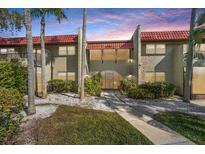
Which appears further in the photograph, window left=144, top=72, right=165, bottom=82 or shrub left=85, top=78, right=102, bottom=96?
window left=144, top=72, right=165, bottom=82

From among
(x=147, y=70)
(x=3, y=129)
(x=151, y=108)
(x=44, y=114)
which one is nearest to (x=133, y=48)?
(x=147, y=70)

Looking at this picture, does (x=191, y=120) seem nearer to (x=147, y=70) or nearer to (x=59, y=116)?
(x=59, y=116)

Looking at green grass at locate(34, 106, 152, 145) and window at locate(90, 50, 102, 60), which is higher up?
window at locate(90, 50, 102, 60)

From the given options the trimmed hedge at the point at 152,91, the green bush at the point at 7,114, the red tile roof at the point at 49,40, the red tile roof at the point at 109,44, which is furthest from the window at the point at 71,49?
the green bush at the point at 7,114

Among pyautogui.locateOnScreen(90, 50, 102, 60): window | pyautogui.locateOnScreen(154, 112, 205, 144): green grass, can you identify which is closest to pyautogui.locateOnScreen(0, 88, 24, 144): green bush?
pyautogui.locateOnScreen(154, 112, 205, 144): green grass

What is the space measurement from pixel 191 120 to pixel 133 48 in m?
11.9

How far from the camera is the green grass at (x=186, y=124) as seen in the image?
6.89 m

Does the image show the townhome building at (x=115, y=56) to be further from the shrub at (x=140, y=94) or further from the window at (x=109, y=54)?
the shrub at (x=140, y=94)

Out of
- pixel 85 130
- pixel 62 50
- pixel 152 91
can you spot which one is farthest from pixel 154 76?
pixel 85 130

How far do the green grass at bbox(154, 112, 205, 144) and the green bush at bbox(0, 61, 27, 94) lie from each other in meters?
9.92

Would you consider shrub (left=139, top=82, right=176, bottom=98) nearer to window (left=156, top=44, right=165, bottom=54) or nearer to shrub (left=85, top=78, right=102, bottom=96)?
shrub (left=85, top=78, right=102, bottom=96)

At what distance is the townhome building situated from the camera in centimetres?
1838

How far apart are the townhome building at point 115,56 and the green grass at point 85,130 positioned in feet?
34.3

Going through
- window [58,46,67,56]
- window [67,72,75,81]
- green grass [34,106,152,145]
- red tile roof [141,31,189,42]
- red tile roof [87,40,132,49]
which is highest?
red tile roof [141,31,189,42]
